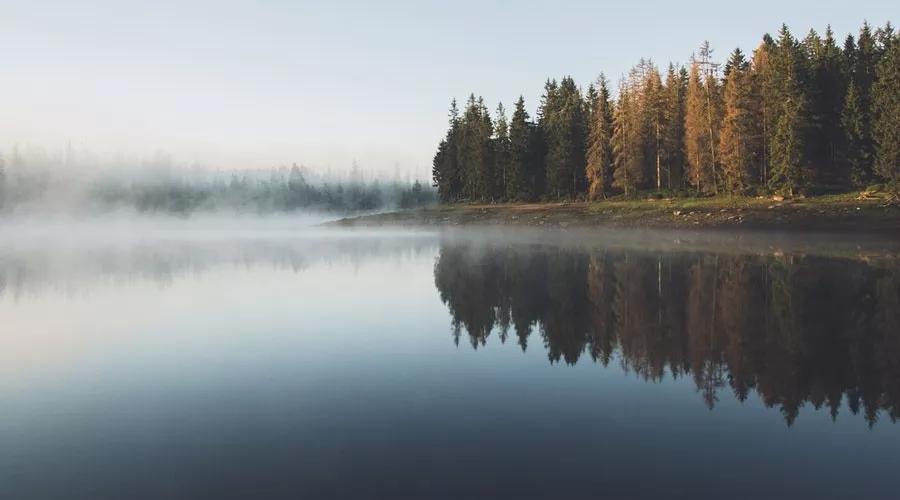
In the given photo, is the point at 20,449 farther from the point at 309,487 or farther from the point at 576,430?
the point at 576,430

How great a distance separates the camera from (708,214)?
59406 mm

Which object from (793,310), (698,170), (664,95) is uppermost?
(664,95)

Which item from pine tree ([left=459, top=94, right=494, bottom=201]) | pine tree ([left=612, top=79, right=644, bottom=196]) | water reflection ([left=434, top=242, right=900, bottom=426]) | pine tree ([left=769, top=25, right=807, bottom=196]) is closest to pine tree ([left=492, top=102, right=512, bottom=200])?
pine tree ([left=459, top=94, right=494, bottom=201])

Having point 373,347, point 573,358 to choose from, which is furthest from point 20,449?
point 573,358

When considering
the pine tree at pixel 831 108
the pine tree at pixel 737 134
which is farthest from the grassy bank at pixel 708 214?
the pine tree at pixel 831 108

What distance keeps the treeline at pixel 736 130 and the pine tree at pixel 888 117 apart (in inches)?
4.5

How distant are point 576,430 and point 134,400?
7.72 m

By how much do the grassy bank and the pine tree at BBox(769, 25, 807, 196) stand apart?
9.79ft

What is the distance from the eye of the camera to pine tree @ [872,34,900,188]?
55250mm

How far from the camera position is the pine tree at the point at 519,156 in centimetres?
9656

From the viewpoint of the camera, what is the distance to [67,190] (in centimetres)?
18988

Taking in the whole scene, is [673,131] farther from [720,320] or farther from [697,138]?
[720,320]

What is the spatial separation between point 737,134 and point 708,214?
11691 mm

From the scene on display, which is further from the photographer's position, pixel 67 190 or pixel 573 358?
pixel 67 190
